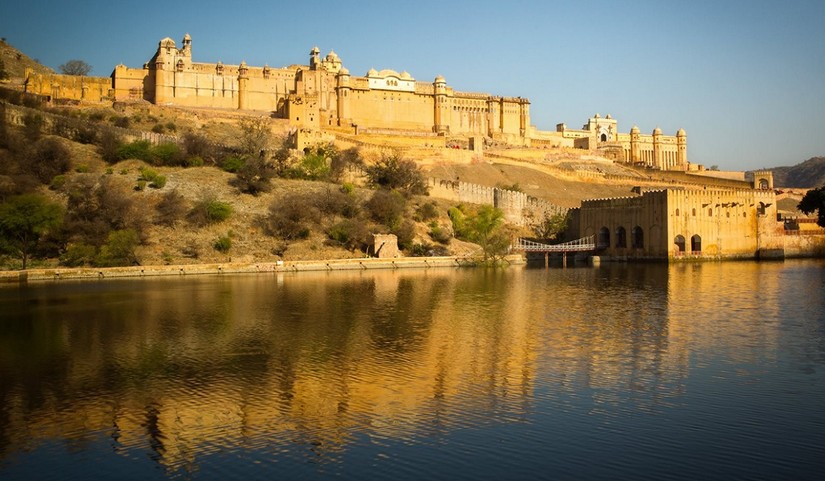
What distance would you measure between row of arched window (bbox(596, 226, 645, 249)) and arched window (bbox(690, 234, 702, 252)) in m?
2.59

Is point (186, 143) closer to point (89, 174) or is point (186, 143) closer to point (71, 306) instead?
Answer: point (89, 174)

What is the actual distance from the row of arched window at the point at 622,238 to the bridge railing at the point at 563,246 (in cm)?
48

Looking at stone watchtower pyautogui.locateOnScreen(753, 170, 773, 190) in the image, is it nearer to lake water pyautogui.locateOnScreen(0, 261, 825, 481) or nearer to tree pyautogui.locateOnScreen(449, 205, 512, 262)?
tree pyautogui.locateOnScreen(449, 205, 512, 262)

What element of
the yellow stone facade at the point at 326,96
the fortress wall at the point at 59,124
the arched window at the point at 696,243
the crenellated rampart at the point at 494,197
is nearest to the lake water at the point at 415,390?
the arched window at the point at 696,243

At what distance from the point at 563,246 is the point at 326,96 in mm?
31812

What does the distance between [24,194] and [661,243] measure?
31.9 m

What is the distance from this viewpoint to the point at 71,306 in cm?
2158

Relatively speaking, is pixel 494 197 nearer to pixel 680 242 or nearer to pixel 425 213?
pixel 425 213

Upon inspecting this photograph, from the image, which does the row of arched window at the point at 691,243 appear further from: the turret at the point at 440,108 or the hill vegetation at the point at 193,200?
the turret at the point at 440,108

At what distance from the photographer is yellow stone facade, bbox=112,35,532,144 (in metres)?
62.2

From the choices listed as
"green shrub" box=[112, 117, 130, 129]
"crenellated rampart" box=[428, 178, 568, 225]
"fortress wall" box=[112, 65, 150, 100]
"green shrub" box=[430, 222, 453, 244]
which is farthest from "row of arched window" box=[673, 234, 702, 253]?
"fortress wall" box=[112, 65, 150, 100]

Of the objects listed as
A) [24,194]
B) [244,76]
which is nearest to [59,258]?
[24,194]

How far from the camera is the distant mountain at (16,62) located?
70125 millimetres

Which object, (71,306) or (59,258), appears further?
(59,258)
